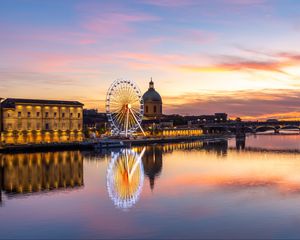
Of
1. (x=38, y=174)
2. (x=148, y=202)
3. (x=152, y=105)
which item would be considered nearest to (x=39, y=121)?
(x=38, y=174)

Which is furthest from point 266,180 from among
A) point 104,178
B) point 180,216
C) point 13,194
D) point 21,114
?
point 21,114

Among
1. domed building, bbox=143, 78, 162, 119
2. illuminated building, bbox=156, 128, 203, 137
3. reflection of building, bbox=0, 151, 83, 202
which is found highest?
domed building, bbox=143, 78, 162, 119

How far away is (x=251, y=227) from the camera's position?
20.7 metres

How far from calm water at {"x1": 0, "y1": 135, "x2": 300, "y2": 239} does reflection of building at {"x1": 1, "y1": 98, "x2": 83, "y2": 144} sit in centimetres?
2873

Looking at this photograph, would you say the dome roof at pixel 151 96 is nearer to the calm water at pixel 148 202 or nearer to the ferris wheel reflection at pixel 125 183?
the ferris wheel reflection at pixel 125 183

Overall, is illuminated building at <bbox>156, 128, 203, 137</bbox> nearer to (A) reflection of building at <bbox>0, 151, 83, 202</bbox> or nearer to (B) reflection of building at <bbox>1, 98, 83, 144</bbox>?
(B) reflection of building at <bbox>1, 98, 83, 144</bbox>

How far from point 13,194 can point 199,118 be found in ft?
550

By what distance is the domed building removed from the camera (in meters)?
155

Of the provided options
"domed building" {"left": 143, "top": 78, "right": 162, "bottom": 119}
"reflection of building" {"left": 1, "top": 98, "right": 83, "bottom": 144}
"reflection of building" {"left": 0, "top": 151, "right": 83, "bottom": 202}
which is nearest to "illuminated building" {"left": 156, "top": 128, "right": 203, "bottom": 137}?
"domed building" {"left": 143, "top": 78, "right": 162, "bottom": 119}

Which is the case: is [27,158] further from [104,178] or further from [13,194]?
[13,194]

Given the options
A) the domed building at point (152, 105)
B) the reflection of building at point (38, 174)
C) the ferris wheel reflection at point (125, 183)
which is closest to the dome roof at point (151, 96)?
the domed building at point (152, 105)

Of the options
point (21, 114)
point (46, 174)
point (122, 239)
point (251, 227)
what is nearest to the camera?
point (122, 239)

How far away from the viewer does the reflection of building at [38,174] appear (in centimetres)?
3284

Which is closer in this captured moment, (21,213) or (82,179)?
(21,213)
